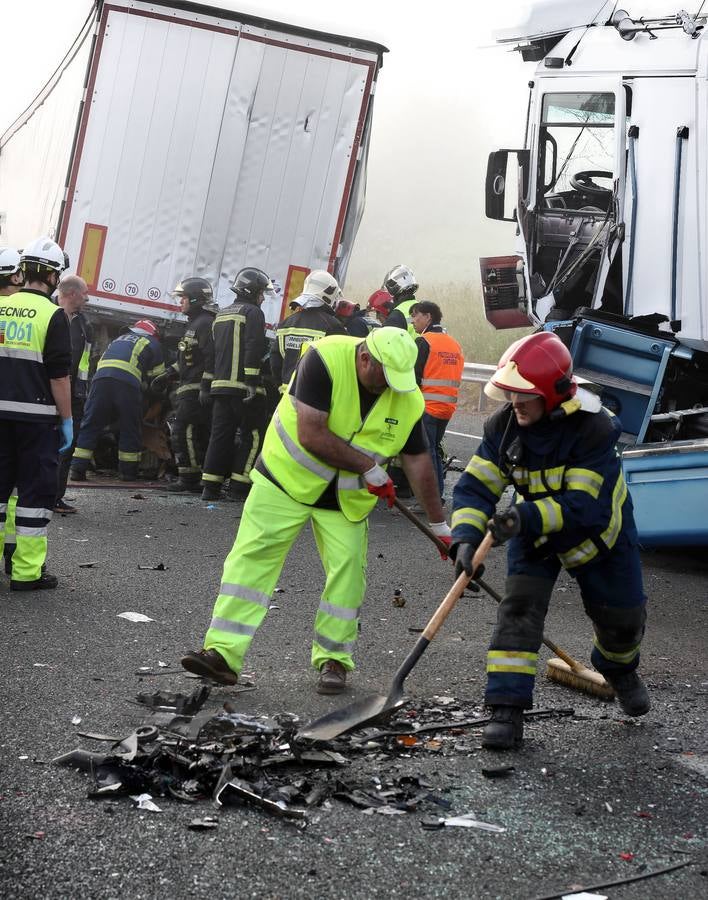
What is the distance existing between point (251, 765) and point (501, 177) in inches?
253

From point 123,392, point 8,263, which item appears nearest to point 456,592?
point 8,263

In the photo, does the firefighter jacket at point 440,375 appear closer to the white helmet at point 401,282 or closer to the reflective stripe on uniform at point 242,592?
the white helmet at point 401,282

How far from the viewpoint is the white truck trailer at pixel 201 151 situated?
35.6ft

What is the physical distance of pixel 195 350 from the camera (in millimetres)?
10961

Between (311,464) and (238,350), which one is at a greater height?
(238,350)

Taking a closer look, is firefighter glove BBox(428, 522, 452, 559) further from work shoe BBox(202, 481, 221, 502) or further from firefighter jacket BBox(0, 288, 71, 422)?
work shoe BBox(202, 481, 221, 502)

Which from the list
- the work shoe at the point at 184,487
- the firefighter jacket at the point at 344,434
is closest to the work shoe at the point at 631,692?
the firefighter jacket at the point at 344,434

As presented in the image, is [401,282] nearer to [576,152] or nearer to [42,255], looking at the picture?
[576,152]

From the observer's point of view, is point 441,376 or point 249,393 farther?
point 249,393

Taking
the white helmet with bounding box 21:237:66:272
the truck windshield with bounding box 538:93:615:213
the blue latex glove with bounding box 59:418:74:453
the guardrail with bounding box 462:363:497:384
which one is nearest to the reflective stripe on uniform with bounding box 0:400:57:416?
the blue latex glove with bounding box 59:418:74:453

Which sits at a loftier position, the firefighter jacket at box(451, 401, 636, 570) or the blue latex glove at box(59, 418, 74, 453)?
the firefighter jacket at box(451, 401, 636, 570)

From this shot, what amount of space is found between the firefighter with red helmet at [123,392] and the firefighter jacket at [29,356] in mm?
3749

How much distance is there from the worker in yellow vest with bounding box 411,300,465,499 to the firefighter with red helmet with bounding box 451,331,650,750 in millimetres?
4993

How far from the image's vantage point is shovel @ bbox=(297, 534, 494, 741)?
4.46 m
